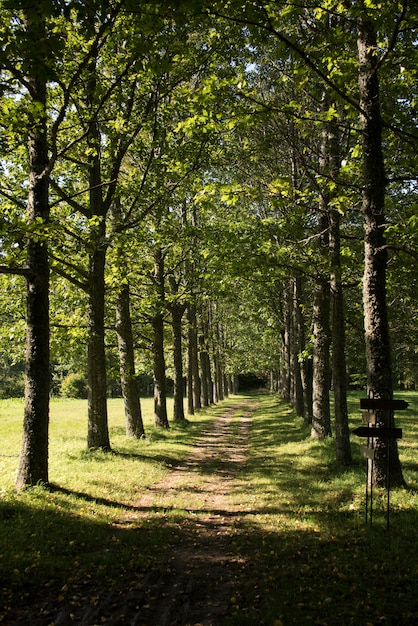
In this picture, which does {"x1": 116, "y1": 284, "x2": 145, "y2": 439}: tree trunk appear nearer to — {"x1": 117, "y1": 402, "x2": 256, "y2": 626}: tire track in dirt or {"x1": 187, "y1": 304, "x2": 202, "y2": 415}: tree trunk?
{"x1": 117, "y1": 402, "x2": 256, "y2": 626}: tire track in dirt

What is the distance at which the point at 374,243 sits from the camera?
8289mm

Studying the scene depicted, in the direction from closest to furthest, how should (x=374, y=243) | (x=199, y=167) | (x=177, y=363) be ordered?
1. (x=374, y=243)
2. (x=199, y=167)
3. (x=177, y=363)

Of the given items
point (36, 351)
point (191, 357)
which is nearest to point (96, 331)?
point (36, 351)

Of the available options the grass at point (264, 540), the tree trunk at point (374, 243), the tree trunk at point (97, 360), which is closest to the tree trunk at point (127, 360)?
the tree trunk at point (97, 360)

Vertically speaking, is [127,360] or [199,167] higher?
[199,167]

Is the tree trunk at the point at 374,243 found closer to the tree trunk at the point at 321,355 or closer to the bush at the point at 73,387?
the tree trunk at the point at 321,355

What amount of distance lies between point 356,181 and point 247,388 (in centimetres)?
8637

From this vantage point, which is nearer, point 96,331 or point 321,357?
point 96,331

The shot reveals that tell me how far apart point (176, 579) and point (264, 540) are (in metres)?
1.78

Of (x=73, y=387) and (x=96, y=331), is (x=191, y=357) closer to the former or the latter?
(x=96, y=331)

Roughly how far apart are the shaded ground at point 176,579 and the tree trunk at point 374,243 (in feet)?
9.95

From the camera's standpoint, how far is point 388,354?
8039 mm

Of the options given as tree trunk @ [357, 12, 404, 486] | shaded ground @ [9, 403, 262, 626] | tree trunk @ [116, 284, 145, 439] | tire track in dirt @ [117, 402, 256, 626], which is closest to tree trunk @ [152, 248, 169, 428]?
tree trunk @ [116, 284, 145, 439]

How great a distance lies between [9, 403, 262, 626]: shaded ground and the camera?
4.66 meters
